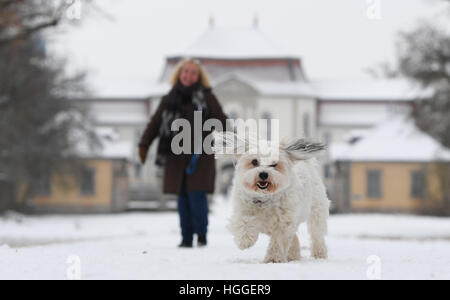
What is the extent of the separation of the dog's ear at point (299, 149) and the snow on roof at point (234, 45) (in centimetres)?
5302

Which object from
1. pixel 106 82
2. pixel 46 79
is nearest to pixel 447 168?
pixel 46 79

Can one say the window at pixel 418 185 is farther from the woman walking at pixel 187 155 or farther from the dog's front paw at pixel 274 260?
the dog's front paw at pixel 274 260

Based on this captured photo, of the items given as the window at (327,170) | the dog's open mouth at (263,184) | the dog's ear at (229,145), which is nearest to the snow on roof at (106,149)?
the window at (327,170)

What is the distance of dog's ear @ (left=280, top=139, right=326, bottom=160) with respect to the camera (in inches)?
258

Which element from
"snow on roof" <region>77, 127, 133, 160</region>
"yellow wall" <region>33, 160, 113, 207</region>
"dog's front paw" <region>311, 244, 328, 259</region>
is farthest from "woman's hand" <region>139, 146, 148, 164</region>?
"yellow wall" <region>33, 160, 113, 207</region>

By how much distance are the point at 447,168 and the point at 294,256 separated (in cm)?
2886

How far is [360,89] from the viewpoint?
63188mm

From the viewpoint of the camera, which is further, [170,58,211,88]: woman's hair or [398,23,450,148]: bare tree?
[398,23,450,148]: bare tree

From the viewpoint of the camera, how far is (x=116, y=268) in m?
5.80

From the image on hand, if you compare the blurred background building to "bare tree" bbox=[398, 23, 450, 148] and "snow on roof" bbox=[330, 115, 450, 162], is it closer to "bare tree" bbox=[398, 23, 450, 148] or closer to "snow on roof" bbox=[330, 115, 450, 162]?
"snow on roof" bbox=[330, 115, 450, 162]

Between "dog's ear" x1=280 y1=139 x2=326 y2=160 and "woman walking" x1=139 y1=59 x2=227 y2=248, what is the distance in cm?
246

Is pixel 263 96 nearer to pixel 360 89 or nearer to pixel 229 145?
Result: pixel 360 89

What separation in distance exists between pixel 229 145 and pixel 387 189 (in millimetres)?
31917
